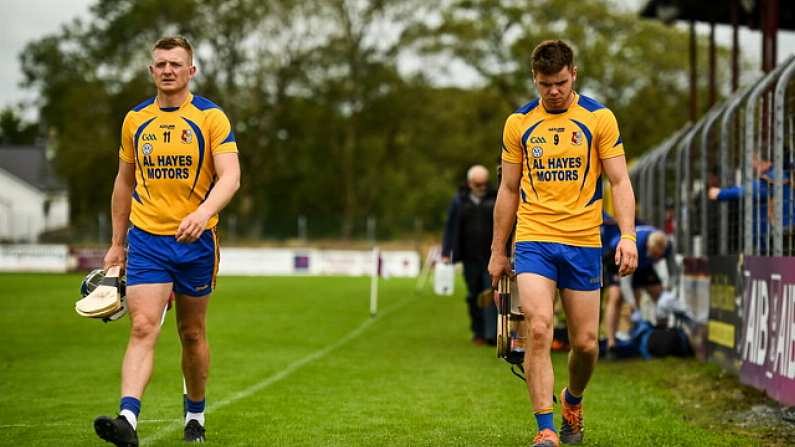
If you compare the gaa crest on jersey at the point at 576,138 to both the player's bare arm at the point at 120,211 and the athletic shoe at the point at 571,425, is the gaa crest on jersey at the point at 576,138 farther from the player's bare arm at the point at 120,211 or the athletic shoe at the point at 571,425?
the player's bare arm at the point at 120,211

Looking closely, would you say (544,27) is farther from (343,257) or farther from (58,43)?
(58,43)

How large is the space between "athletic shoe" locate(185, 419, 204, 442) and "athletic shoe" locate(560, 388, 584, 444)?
6.83ft

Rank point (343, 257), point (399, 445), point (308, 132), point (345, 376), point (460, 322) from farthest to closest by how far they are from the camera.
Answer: point (308, 132), point (343, 257), point (460, 322), point (345, 376), point (399, 445)

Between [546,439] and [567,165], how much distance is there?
1.44m

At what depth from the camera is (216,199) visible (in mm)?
6184

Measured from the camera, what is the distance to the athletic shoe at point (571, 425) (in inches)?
275

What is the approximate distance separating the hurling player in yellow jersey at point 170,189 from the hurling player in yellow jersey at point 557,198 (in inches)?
62.4

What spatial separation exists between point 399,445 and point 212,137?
2048 millimetres

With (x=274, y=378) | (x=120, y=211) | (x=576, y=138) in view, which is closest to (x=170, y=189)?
(x=120, y=211)

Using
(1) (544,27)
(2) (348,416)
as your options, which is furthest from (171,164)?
(1) (544,27)

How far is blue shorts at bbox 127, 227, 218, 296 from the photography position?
6.26m

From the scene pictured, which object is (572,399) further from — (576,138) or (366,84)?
(366,84)

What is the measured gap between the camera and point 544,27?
5391 cm

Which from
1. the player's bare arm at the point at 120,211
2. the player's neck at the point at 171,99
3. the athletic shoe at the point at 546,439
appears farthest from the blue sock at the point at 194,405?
the athletic shoe at the point at 546,439
